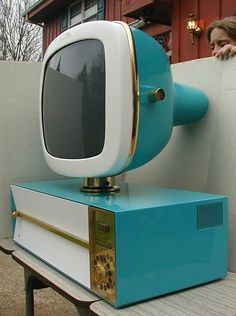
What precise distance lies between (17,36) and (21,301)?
34.9ft

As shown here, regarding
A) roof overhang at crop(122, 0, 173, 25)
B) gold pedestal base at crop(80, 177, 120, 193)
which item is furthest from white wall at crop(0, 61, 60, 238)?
roof overhang at crop(122, 0, 173, 25)

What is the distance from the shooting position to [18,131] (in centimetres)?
146

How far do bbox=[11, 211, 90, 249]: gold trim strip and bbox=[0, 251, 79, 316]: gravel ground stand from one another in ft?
3.41

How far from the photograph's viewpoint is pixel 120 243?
82 centimetres

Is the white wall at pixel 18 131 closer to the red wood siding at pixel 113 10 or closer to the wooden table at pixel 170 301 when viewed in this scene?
the wooden table at pixel 170 301

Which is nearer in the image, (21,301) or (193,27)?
(21,301)

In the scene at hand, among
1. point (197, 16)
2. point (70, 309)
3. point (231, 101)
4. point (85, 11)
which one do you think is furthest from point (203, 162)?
point (85, 11)

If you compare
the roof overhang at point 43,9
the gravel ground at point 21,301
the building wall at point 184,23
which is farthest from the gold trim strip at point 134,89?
the roof overhang at point 43,9

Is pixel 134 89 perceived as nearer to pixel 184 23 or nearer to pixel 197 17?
pixel 197 17

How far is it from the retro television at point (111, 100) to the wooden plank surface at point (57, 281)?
9.9 inches

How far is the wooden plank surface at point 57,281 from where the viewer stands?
894mm

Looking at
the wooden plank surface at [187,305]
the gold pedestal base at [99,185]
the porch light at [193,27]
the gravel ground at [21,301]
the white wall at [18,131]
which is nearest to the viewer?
the wooden plank surface at [187,305]

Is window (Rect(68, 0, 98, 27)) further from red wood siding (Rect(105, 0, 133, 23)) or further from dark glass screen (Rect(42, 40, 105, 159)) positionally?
dark glass screen (Rect(42, 40, 105, 159))

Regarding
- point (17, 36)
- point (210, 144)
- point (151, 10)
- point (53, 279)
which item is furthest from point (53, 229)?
point (17, 36)
